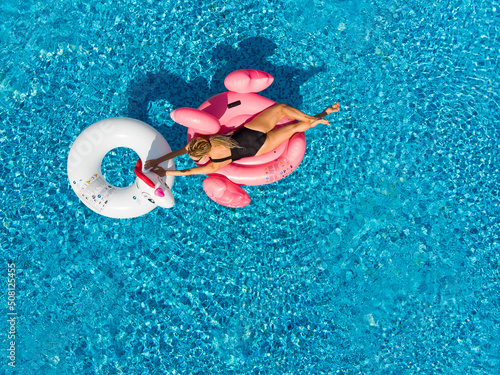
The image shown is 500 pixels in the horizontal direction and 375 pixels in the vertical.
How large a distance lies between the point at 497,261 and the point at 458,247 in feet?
1.67

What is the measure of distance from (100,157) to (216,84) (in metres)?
1.67

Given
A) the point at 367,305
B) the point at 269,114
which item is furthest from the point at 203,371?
the point at 269,114

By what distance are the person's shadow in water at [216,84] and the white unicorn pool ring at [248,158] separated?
57 centimetres

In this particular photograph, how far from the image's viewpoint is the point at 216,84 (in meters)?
4.39

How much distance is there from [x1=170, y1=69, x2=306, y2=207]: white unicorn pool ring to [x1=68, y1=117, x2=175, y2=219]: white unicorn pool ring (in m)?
0.47

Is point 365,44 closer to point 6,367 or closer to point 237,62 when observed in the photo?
point 237,62

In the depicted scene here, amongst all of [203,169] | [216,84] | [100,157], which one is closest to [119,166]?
[100,157]

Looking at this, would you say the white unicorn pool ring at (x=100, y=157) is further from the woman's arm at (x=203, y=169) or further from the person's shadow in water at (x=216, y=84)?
the person's shadow in water at (x=216, y=84)

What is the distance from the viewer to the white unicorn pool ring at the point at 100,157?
11.9 feet

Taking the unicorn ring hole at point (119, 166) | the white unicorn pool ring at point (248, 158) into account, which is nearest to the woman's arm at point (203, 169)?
the white unicorn pool ring at point (248, 158)

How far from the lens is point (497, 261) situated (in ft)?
14.2

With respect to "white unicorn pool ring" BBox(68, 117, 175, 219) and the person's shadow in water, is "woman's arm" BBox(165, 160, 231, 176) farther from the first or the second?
the person's shadow in water

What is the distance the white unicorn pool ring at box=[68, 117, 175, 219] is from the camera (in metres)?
3.64

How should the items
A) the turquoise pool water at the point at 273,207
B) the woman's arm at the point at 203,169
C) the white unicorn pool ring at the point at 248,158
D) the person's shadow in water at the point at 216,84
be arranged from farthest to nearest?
the person's shadow in water at the point at 216,84 < the turquoise pool water at the point at 273,207 < the white unicorn pool ring at the point at 248,158 < the woman's arm at the point at 203,169
